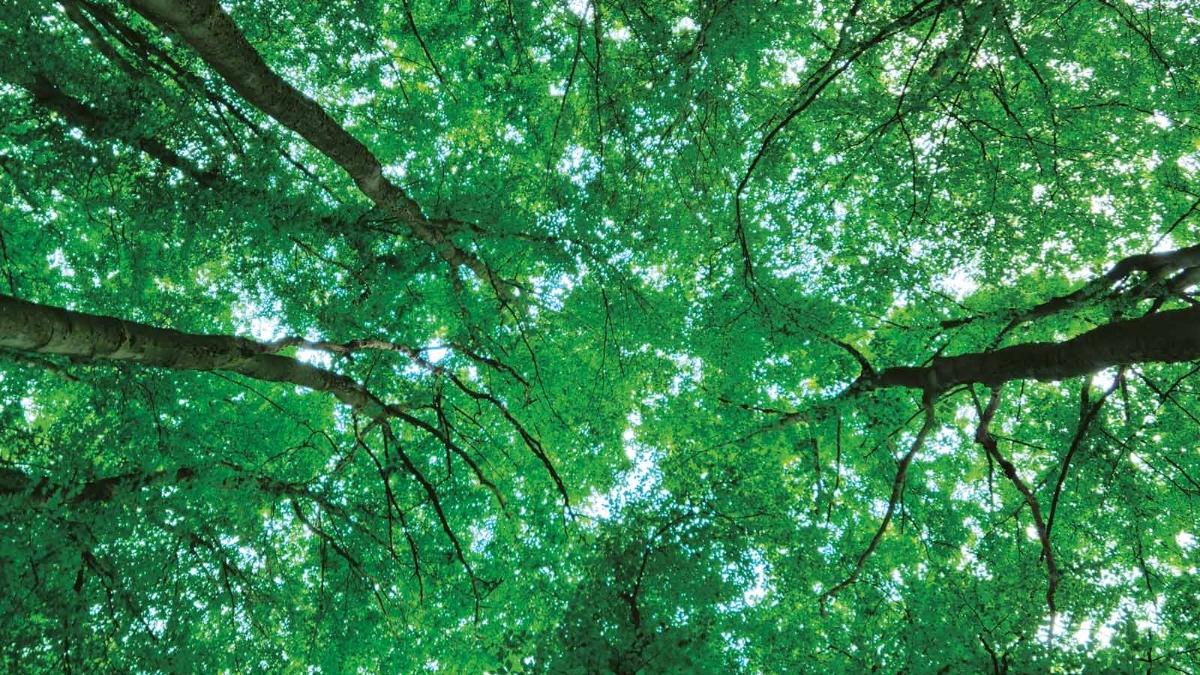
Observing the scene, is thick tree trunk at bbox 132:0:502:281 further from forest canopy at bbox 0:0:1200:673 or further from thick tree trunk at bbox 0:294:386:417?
thick tree trunk at bbox 0:294:386:417

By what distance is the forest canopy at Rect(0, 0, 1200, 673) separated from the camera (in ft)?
15.3

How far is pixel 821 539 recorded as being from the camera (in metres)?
→ 7.28

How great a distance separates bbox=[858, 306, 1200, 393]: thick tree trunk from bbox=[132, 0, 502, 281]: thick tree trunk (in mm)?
4384

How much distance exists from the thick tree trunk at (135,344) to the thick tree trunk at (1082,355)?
179 inches

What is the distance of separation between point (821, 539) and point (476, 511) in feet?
14.4

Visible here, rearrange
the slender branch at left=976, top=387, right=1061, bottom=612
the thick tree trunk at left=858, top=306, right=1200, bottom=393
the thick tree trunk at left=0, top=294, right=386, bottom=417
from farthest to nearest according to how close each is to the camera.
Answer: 1. the slender branch at left=976, top=387, right=1061, bottom=612
2. the thick tree trunk at left=858, top=306, right=1200, bottom=393
3. the thick tree trunk at left=0, top=294, right=386, bottom=417

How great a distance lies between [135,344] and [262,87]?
180 centimetres

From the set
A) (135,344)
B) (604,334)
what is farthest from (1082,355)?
(135,344)

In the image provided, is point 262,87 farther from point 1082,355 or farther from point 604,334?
point 1082,355

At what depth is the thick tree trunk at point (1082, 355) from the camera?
332 centimetres

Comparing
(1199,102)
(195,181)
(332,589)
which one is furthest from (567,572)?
(1199,102)

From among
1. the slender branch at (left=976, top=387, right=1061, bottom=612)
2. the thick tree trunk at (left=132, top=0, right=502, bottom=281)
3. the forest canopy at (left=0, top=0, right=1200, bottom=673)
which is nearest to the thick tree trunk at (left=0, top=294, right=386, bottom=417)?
the forest canopy at (left=0, top=0, right=1200, bottom=673)

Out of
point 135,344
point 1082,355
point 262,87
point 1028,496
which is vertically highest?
point 262,87

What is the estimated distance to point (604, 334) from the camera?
736 cm
